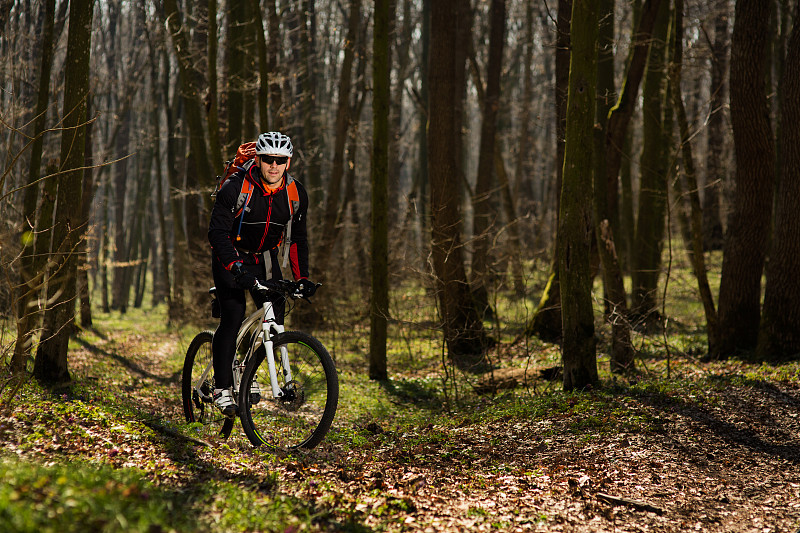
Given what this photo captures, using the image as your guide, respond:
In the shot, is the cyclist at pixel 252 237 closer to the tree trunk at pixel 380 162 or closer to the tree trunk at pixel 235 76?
the tree trunk at pixel 380 162

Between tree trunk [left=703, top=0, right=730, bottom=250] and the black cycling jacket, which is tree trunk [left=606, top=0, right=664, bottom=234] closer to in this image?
the black cycling jacket

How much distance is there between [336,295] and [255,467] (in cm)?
1027

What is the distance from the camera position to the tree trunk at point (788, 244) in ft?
29.5

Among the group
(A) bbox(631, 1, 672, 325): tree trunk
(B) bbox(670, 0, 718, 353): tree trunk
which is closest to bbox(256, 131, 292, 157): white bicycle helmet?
(B) bbox(670, 0, 718, 353): tree trunk

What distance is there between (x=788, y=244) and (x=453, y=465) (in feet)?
21.2

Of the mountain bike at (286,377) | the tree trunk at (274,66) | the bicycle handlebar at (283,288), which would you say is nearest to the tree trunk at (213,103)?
the tree trunk at (274,66)

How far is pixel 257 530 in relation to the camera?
3.24 m

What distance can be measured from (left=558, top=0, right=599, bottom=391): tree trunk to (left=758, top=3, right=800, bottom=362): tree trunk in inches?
131

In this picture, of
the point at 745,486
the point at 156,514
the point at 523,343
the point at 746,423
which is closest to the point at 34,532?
the point at 156,514

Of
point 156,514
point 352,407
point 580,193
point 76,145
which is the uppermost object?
point 76,145

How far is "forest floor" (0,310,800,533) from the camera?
3.50 metres

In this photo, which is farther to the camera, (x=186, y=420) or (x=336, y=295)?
(x=336, y=295)

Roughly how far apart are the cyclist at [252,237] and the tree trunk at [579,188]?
3544mm

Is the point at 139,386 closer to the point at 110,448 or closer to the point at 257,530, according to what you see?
the point at 110,448
